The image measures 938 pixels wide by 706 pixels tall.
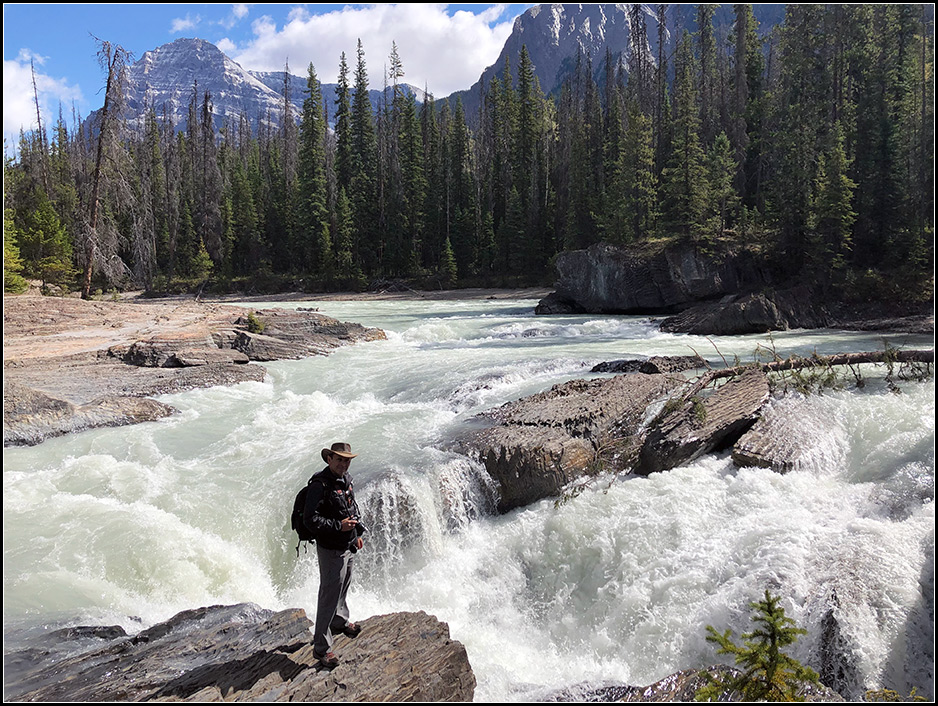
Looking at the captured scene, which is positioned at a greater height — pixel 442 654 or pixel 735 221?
pixel 735 221

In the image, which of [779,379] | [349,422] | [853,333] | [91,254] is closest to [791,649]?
[779,379]

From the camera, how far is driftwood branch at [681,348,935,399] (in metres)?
10.7

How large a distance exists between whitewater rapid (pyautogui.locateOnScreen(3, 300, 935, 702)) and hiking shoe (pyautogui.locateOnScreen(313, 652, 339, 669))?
1746 millimetres

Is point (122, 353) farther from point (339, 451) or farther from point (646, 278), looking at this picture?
point (646, 278)

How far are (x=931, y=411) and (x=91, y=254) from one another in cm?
2763

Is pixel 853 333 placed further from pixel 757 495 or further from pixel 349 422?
pixel 349 422

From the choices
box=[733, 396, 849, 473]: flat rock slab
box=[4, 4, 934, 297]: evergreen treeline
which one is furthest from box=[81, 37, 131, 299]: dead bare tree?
box=[733, 396, 849, 473]: flat rock slab

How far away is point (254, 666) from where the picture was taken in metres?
4.94

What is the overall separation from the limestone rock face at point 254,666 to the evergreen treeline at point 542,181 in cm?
2285

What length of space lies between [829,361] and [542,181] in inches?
1840

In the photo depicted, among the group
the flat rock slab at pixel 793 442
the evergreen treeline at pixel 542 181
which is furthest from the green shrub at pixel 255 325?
the flat rock slab at pixel 793 442

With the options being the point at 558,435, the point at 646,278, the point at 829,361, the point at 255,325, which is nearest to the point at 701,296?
the point at 646,278

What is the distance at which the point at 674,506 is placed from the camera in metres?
7.96

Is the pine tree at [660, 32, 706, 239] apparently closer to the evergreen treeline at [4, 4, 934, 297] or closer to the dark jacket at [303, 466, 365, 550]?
the evergreen treeline at [4, 4, 934, 297]
